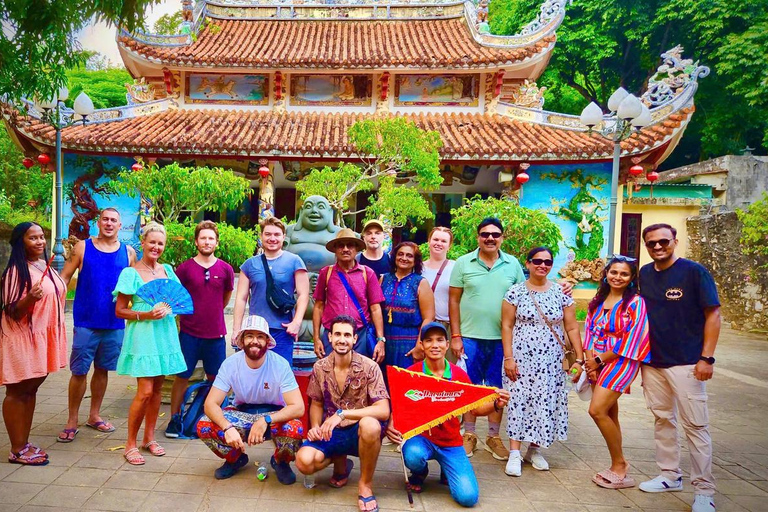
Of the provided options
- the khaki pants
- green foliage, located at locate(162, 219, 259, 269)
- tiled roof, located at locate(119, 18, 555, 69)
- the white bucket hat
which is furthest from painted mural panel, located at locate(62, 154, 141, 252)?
the khaki pants

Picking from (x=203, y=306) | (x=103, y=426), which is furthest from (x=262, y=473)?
(x=103, y=426)

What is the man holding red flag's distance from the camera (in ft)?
10.4

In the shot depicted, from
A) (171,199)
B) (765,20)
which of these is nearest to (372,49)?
(171,199)

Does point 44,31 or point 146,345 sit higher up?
point 44,31

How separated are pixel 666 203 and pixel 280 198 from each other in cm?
1185

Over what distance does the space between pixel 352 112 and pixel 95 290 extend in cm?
1018

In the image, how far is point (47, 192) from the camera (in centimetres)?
2159

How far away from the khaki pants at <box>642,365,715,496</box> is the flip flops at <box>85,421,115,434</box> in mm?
3995

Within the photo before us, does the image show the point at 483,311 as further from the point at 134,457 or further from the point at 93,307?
the point at 93,307

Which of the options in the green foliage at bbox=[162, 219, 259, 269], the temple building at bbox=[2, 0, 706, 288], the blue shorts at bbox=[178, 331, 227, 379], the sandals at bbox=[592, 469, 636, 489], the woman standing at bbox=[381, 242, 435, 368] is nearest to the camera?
the sandals at bbox=[592, 469, 636, 489]

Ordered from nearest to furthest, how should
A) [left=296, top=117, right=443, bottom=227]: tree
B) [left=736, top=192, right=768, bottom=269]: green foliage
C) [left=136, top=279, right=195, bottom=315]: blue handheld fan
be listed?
1. [left=136, top=279, right=195, bottom=315]: blue handheld fan
2. [left=296, top=117, right=443, bottom=227]: tree
3. [left=736, top=192, right=768, bottom=269]: green foliage

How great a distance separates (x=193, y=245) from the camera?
18.0ft

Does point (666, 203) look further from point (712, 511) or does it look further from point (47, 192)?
point (47, 192)

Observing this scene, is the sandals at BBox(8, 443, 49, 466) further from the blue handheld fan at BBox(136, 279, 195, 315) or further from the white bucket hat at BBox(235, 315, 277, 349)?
the white bucket hat at BBox(235, 315, 277, 349)
